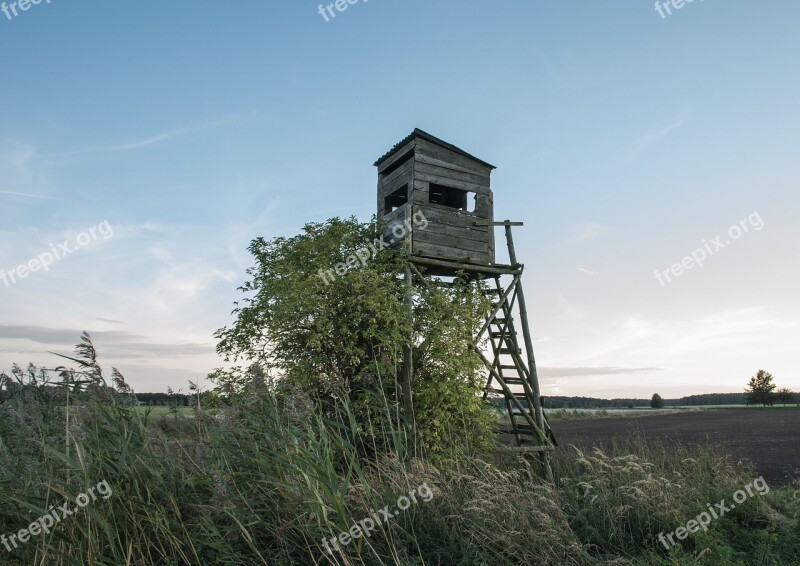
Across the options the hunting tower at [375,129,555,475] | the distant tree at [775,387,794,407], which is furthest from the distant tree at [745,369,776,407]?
the hunting tower at [375,129,555,475]

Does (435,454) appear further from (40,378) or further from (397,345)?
(40,378)

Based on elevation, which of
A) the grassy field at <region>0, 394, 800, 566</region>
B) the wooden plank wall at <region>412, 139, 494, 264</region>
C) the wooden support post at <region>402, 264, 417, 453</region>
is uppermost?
the wooden plank wall at <region>412, 139, 494, 264</region>

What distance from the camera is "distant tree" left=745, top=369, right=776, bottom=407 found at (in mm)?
67438

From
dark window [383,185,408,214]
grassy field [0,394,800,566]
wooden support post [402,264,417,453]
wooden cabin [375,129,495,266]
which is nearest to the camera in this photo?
grassy field [0,394,800,566]

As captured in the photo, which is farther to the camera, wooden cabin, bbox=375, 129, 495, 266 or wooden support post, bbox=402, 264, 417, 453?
wooden cabin, bbox=375, 129, 495, 266

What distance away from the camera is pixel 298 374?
484 inches

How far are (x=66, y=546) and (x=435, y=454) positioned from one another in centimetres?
837

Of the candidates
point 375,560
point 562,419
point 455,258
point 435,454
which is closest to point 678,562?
point 375,560

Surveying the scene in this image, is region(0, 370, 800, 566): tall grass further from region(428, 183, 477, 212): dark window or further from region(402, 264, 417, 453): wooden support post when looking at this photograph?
region(428, 183, 477, 212): dark window

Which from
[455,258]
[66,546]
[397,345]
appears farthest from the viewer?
[455,258]

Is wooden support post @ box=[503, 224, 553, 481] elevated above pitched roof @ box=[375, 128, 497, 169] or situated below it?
below

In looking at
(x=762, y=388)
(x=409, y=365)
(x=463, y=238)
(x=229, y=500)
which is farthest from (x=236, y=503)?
(x=762, y=388)

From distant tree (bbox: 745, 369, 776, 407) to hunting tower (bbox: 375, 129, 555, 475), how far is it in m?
66.7

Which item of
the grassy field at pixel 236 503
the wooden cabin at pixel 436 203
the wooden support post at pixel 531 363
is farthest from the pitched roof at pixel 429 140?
the grassy field at pixel 236 503
